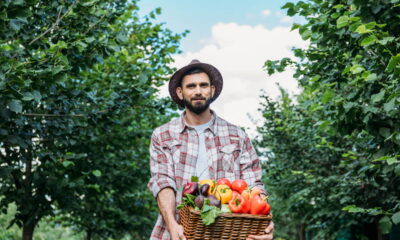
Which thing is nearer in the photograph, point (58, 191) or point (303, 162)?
point (58, 191)

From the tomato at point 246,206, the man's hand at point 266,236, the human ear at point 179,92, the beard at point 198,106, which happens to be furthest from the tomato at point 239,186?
the human ear at point 179,92

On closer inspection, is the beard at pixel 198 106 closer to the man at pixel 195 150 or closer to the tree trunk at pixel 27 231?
the man at pixel 195 150

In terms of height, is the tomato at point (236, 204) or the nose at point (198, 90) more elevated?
the nose at point (198, 90)

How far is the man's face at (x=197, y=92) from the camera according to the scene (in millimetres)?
3652

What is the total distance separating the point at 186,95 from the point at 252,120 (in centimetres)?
1478

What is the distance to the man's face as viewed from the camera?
3652 mm

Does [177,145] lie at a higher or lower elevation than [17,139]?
lower

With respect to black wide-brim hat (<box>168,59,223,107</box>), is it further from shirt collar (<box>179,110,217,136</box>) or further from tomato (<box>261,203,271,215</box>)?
tomato (<box>261,203,271,215</box>)

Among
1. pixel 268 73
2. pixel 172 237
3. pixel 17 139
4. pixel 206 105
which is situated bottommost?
pixel 172 237

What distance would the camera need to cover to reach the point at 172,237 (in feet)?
10.1

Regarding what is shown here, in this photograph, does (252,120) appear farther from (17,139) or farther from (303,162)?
(17,139)

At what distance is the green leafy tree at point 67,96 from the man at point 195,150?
162 cm

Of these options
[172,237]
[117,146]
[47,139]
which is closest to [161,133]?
[172,237]

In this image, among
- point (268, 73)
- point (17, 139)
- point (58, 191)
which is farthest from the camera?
point (58, 191)
